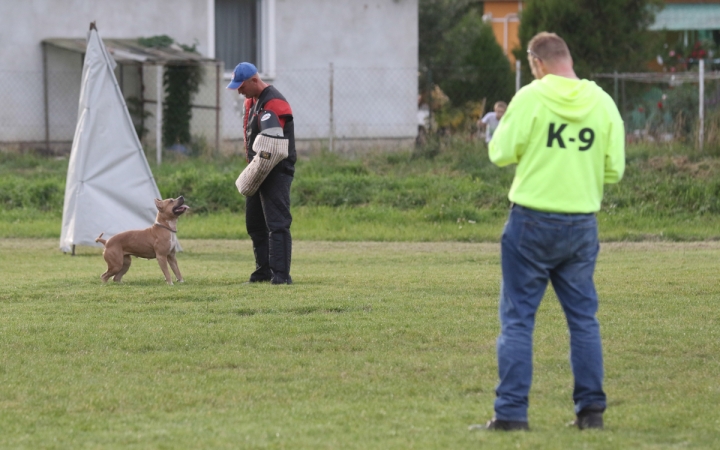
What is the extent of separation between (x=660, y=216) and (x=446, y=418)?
11537 millimetres

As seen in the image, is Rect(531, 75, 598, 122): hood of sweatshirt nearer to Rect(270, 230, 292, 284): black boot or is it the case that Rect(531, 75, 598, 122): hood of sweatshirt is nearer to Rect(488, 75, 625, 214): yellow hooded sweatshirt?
Rect(488, 75, 625, 214): yellow hooded sweatshirt

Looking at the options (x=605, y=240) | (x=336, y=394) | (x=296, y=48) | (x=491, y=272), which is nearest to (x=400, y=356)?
(x=336, y=394)

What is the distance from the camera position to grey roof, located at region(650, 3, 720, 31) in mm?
35406

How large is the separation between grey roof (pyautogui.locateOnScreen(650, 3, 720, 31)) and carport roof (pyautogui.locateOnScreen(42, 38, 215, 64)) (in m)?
18.3

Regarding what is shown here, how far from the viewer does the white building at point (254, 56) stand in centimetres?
2144

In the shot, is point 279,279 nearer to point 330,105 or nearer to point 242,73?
point 242,73

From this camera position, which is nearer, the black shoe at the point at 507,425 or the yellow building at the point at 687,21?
the black shoe at the point at 507,425

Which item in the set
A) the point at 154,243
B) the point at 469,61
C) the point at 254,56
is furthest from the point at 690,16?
the point at 154,243

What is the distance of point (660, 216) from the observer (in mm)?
15930

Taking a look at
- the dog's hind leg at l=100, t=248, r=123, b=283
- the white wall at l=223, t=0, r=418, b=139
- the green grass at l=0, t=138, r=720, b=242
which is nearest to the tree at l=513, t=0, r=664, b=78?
the white wall at l=223, t=0, r=418, b=139

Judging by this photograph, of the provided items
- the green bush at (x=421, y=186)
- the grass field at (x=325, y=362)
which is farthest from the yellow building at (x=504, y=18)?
the grass field at (x=325, y=362)

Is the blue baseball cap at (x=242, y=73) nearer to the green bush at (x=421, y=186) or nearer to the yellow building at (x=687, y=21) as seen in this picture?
the green bush at (x=421, y=186)

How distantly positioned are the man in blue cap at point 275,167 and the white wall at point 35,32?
1309 centimetres

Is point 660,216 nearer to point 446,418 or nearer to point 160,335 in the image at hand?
point 160,335
